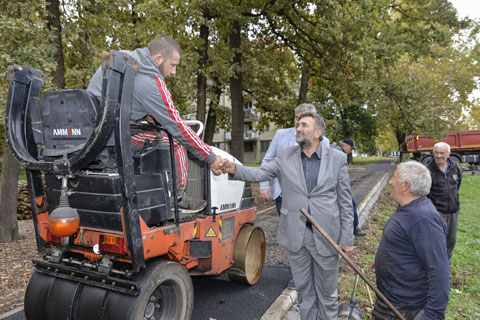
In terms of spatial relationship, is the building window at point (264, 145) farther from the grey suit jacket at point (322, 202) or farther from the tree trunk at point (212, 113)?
the grey suit jacket at point (322, 202)

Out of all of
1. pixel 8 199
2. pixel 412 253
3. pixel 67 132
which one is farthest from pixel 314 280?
pixel 8 199

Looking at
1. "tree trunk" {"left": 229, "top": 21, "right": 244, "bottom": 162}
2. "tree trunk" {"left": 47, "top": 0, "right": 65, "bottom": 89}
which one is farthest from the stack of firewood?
"tree trunk" {"left": 229, "top": 21, "right": 244, "bottom": 162}

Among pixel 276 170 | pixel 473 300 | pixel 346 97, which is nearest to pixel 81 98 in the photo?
pixel 276 170

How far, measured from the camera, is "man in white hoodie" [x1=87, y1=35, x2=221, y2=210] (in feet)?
8.55

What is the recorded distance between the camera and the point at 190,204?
11.5 ft

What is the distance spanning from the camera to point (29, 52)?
523 cm

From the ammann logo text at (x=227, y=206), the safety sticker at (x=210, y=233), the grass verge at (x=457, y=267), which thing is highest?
the ammann logo text at (x=227, y=206)

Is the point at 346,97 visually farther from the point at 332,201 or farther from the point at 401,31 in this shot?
the point at 332,201

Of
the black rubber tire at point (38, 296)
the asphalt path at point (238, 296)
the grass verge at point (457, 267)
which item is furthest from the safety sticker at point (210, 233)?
the grass verge at point (457, 267)

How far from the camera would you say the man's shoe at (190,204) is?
337cm

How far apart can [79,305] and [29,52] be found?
4.40 m

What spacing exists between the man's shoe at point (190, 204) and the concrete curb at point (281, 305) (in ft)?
4.31

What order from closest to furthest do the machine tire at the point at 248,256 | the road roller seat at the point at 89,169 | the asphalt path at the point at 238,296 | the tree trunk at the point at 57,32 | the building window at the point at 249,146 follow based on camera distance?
the road roller seat at the point at 89,169
the asphalt path at the point at 238,296
the machine tire at the point at 248,256
the tree trunk at the point at 57,32
the building window at the point at 249,146

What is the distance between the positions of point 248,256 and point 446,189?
11.3 feet
